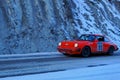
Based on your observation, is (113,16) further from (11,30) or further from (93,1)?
(11,30)

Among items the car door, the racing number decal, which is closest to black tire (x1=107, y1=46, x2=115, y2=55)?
the car door

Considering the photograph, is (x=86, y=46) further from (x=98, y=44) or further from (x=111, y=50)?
(x=111, y=50)

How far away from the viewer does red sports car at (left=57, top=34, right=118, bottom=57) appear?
19.4m

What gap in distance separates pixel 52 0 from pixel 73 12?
107 inches

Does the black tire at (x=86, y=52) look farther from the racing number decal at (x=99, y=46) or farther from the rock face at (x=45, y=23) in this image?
the rock face at (x=45, y=23)

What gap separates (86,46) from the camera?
1964cm

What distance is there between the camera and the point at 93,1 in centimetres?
3503

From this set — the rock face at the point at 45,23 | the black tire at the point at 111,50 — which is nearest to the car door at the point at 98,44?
the black tire at the point at 111,50

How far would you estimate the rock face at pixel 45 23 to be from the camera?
987 inches

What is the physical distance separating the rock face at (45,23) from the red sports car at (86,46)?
519 centimetres

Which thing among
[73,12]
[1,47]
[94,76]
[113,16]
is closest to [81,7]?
[73,12]

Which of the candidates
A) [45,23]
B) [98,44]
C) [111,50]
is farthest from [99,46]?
[45,23]

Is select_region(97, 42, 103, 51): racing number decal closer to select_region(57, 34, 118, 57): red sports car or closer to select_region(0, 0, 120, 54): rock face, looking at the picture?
select_region(57, 34, 118, 57): red sports car

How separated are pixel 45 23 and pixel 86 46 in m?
8.49
